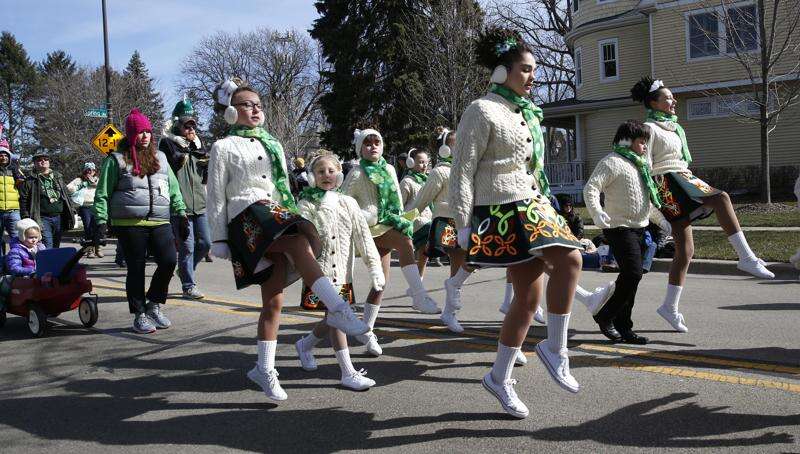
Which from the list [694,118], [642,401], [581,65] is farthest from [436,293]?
[581,65]

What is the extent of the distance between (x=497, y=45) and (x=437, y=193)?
110 inches

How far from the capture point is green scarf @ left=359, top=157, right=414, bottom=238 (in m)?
6.23

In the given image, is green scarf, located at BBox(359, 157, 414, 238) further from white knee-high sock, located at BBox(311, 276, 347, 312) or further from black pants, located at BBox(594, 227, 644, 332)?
white knee-high sock, located at BBox(311, 276, 347, 312)

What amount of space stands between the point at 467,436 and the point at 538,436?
37 centimetres

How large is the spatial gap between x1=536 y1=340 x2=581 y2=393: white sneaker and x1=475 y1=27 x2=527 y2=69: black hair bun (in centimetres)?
172

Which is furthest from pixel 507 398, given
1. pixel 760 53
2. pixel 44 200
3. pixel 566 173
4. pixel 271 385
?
pixel 566 173

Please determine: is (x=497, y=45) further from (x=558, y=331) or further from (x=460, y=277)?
(x=460, y=277)

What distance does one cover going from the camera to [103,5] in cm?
2377

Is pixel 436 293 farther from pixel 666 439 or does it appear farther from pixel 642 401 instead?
pixel 666 439

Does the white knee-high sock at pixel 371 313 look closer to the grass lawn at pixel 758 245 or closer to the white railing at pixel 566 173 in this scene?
the grass lawn at pixel 758 245

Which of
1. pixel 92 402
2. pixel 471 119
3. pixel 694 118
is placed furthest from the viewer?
pixel 694 118

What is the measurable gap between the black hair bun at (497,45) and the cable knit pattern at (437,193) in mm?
2517

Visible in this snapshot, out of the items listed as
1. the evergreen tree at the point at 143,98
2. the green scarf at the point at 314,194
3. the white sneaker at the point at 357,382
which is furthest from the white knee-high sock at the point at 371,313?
the evergreen tree at the point at 143,98

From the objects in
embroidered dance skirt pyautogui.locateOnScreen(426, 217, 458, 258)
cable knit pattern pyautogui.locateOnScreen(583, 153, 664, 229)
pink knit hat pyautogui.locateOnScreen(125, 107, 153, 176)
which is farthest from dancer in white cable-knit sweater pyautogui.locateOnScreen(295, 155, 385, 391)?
pink knit hat pyautogui.locateOnScreen(125, 107, 153, 176)
